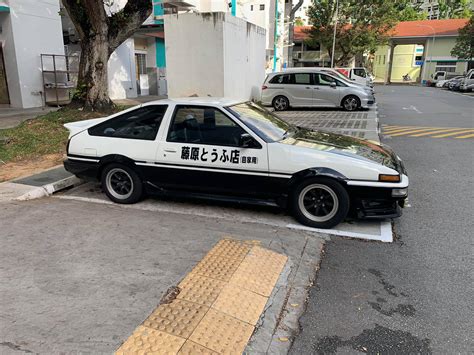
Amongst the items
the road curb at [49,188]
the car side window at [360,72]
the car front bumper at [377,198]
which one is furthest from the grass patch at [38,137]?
the car side window at [360,72]

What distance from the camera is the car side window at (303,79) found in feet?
52.9

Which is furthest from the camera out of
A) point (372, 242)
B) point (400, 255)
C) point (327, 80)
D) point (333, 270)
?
point (327, 80)

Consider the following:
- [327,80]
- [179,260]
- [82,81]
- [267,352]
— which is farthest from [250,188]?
[327,80]

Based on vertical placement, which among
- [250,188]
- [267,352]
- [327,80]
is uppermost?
[327,80]

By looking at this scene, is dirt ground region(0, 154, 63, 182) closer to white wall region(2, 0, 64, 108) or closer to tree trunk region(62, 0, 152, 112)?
tree trunk region(62, 0, 152, 112)

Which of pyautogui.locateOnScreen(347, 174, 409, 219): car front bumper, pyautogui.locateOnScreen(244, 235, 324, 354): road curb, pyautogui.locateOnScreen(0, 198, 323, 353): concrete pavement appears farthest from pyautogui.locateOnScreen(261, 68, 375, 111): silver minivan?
pyautogui.locateOnScreen(244, 235, 324, 354): road curb

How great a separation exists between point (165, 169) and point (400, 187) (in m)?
2.82

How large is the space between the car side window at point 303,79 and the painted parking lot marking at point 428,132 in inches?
168

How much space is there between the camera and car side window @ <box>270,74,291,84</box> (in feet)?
54.1

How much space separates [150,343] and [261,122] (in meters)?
3.23

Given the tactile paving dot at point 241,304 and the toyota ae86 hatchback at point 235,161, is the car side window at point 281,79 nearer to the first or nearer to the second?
the toyota ae86 hatchback at point 235,161

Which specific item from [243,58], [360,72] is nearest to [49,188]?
[243,58]

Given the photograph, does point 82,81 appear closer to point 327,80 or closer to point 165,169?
point 165,169

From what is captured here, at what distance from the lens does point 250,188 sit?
190 inches
